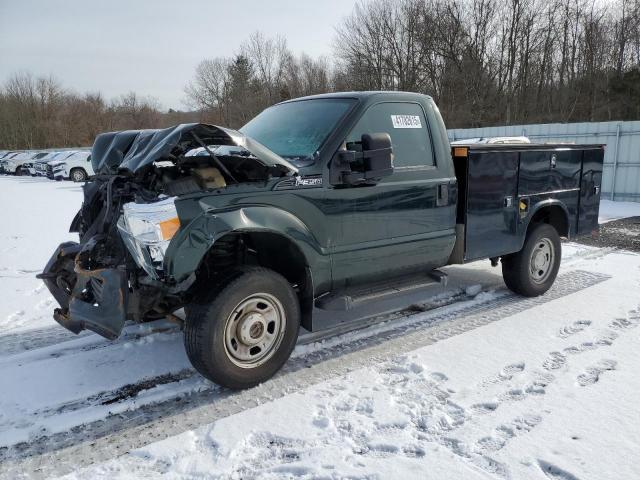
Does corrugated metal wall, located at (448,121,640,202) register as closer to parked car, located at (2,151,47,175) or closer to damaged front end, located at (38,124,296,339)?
damaged front end, located at (38,124,296,339)

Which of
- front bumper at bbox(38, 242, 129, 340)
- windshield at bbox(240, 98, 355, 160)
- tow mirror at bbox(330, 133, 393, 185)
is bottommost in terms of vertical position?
front bumper at bbox(38, 242, 129, 340)

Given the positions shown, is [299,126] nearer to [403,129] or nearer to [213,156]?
[403,129]

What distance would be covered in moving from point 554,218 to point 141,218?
16.0 ft

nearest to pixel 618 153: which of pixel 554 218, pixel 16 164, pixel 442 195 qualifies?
pixel 554 218

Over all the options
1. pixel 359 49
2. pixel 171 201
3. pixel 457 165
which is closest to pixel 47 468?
pixel 171 201

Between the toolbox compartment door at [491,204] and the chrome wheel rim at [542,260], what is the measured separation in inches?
21.4

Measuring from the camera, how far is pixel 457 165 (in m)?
4.88

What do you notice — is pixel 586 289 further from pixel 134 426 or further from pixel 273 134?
pixel 134 426

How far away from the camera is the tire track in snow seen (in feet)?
9.11

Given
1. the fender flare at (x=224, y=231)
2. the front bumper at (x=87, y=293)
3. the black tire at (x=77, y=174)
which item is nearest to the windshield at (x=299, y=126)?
the fender flare at (x=224, y=231)

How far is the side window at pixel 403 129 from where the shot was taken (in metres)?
4.22

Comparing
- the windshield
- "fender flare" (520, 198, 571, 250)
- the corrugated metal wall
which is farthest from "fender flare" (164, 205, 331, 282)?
the corrugated metal wall

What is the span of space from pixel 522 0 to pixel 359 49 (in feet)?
39.9

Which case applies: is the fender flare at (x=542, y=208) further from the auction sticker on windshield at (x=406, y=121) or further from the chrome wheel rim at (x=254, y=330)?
the chrome wheel rim at (x=254, y=330)
